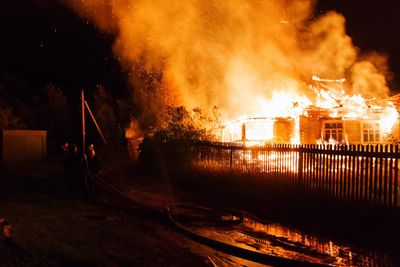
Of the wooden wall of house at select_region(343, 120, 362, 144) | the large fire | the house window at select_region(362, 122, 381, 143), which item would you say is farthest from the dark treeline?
the house window at select_region(362, 122, 381, 143)

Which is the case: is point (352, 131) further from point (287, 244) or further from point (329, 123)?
point (287, 244)

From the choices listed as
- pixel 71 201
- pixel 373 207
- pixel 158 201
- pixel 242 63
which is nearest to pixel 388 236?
pixel 373 207

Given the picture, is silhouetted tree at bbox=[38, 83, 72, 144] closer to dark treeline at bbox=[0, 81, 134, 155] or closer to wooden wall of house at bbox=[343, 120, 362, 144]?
dark treeline at bbox=[0, 81, 134, 155]

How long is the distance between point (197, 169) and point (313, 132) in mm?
9645

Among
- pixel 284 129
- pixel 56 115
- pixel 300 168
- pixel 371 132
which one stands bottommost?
pixel 300 168

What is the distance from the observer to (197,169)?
1748 cm

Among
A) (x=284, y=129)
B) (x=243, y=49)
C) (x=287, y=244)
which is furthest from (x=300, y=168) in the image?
(x=243, y=49)

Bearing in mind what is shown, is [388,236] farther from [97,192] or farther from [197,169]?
[197,169]

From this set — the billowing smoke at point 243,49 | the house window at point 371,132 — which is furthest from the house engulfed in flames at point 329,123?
the billowing smoke at point 243,49

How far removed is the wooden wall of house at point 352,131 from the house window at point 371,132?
0.98ft

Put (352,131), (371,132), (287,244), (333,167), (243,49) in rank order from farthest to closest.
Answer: (243,49)
(352,131)
(371,132)
(333,167)
(287,244)

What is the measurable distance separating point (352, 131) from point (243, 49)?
966 centimetres

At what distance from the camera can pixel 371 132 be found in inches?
932

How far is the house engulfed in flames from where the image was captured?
2253 cm
